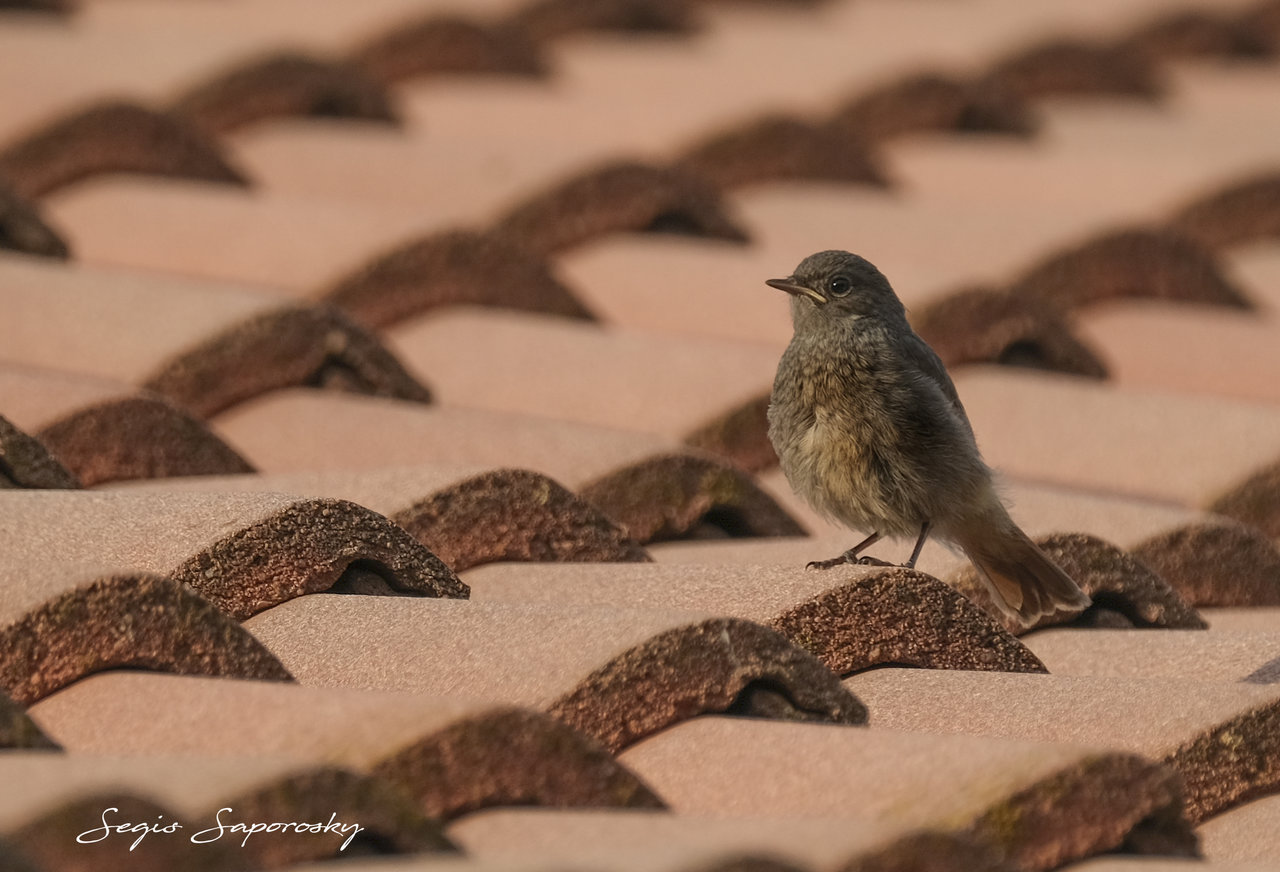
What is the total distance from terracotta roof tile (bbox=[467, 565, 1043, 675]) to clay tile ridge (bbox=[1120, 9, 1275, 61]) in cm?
597

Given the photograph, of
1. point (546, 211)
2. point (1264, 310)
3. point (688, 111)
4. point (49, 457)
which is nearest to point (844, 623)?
point (49, 457)

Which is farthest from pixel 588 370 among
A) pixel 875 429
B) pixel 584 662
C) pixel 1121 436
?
pixel 584 662

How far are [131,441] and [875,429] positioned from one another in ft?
4.35

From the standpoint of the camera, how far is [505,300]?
4.91 meters

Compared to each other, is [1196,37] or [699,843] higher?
[1196,37]

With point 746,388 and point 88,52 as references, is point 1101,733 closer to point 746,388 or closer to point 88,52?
point 746,388

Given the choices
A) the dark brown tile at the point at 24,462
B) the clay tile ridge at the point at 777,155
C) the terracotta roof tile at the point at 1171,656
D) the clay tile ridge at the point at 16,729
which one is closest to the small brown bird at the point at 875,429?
the terracotta roof tile at the point at 1171,656

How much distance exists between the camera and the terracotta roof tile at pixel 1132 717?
9.26 ft

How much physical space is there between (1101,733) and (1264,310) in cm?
315

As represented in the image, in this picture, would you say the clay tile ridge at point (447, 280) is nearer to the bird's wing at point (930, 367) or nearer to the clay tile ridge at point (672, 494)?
the clay tile ridge at point (672, 494)

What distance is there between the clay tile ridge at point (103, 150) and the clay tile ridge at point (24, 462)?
7.13ft

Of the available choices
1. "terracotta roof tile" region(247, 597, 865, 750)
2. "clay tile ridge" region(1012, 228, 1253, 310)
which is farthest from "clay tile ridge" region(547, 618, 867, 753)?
"clay tile ridge" region(1012, 228, 1253, 310)

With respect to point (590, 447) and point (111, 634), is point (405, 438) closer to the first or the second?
point (590, 447)

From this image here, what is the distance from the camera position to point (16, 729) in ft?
7.63
